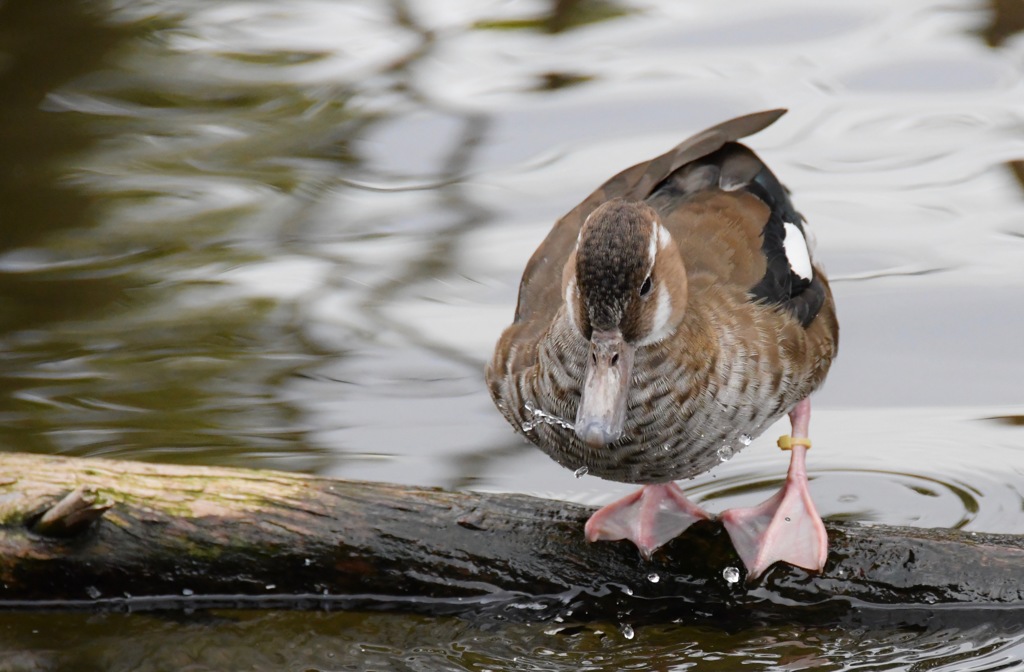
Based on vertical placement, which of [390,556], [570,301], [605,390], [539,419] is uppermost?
[570,301]

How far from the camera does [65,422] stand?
25.6 feet

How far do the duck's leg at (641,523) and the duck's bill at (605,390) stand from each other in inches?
18.5

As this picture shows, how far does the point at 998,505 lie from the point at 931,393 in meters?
1.23

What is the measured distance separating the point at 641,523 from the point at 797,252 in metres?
1.44

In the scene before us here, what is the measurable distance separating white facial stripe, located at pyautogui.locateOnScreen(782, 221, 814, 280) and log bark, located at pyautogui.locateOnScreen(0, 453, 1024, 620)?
114cm

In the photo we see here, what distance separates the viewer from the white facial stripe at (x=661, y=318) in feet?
17.3

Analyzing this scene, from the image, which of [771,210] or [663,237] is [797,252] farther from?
[663,237]

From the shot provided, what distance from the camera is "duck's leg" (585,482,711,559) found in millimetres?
5523

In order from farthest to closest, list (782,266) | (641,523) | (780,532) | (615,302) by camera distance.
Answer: (782,266) < (641,523) < (780,532) < (615,302)

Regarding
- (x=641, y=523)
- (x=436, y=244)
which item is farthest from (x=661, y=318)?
(x=436, y=244)

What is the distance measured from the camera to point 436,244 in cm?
967

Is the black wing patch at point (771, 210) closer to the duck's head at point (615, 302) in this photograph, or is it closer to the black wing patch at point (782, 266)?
the black wing patch at point (782, 266)

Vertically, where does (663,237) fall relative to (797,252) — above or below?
above

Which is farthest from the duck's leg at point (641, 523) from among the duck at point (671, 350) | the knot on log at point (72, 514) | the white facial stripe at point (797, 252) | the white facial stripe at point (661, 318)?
the knot on log at point (72, 514)
